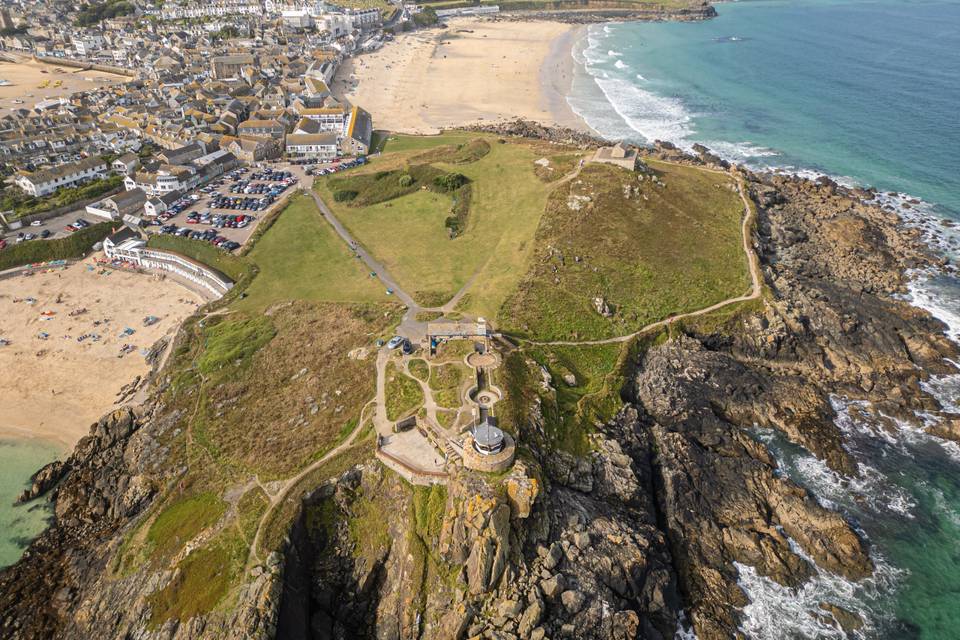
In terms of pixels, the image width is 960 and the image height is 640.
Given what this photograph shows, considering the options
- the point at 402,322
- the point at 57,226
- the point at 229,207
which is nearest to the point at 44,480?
the point at 402,322

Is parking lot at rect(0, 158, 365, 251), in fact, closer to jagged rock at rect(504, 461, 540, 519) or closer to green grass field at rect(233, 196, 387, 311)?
green grass field at rect(233, 196, 387, 311)

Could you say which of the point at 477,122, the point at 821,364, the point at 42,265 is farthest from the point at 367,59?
the point at 821,364

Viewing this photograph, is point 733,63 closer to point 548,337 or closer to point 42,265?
A: point 548,337

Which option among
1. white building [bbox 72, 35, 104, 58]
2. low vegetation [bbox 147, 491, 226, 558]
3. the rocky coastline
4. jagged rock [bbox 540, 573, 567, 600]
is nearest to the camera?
jagged rock [bbox 540, 573, 567, 600]

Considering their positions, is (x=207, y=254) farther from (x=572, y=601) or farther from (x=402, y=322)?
(x=572, y=601)

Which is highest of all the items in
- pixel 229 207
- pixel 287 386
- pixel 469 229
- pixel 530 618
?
pixel 469 229

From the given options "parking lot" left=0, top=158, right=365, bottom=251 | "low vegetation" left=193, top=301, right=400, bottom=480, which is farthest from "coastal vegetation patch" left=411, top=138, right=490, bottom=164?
"low vegetation" left=193, top=301, right=400, bottom=480
